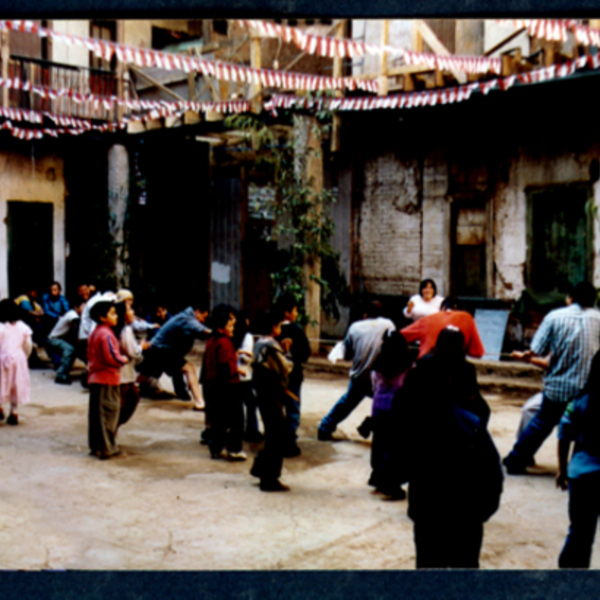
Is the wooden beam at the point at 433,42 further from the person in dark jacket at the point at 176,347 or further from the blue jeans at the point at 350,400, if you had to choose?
the blue jeans at the point at 350,400

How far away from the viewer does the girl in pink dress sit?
8.57 metres

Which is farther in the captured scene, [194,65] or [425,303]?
[194,65]

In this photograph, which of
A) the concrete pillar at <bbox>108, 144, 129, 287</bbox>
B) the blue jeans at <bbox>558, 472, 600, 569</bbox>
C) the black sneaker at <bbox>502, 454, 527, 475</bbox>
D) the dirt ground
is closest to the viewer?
the blue jeans at <bbox>558, 472, 600, 569</bbox>

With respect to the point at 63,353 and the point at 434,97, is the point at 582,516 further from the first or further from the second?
the point at 63,353

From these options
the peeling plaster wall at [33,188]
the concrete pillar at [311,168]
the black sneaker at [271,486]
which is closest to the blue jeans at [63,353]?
the concrete pillar at [311,168]

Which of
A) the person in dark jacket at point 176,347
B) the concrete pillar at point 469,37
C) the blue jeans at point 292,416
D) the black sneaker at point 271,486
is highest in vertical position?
the concrete pillar at point 469,37

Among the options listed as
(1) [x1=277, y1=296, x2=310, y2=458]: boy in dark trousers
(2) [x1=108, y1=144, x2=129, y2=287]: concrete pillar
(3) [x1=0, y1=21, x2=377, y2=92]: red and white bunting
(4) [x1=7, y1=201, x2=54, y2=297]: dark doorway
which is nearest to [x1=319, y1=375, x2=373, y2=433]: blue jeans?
(1) [x1=277, y1=296, x2=310, y2=458]: boy in dark trousers

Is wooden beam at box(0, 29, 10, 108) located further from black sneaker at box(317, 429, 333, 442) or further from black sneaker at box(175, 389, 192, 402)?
black sneaker at box(317, 429, 333, 442)

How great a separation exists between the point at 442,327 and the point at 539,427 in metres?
1.22

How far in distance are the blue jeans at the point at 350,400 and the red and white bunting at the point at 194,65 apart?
543 centimetres

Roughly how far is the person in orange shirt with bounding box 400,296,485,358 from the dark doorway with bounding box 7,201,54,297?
11.1 m

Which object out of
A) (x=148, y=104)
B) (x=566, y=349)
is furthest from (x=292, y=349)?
(x=148, y=104)

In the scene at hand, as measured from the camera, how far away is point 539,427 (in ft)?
21.2

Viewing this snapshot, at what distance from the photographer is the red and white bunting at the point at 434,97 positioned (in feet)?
33.8
